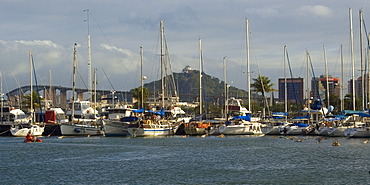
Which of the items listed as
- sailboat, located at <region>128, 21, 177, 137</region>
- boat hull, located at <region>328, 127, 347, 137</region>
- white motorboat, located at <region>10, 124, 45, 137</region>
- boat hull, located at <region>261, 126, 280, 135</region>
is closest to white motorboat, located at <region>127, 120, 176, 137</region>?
sailboat, located at <region>128, 21, 177, 137</region>

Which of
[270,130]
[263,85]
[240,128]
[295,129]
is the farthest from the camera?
[263,85]

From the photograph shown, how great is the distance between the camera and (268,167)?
50.1m

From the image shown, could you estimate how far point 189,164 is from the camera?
53.5m

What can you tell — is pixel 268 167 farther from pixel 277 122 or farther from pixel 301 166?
pixel 277 122

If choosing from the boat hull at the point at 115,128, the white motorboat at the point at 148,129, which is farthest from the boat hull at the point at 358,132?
the boat hull at the point at 115,128

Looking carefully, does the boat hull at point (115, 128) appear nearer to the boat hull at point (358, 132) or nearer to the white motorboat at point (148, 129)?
the white motorboat at point (148, 129)

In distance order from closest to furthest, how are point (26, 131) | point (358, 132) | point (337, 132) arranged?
point (358, 132) → point (337, 132) → point (26, 131)

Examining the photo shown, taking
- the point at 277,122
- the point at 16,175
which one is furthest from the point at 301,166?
the point at 277,122

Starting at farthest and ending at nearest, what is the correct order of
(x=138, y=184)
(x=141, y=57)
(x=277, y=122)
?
1. (x=141, y=57)
2. (x=277, y=122)
3. (x=138, y=184)

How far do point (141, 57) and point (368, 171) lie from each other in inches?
2843

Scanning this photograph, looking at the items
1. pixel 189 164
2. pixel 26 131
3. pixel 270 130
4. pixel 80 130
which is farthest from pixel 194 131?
pixel 189 164

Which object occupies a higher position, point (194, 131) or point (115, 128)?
point (115, 128)

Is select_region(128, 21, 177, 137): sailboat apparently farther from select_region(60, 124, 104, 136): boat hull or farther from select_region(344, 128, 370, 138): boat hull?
select_region(344, 128, 370, 138): boat hull

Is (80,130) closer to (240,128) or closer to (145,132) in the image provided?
(145,132)
